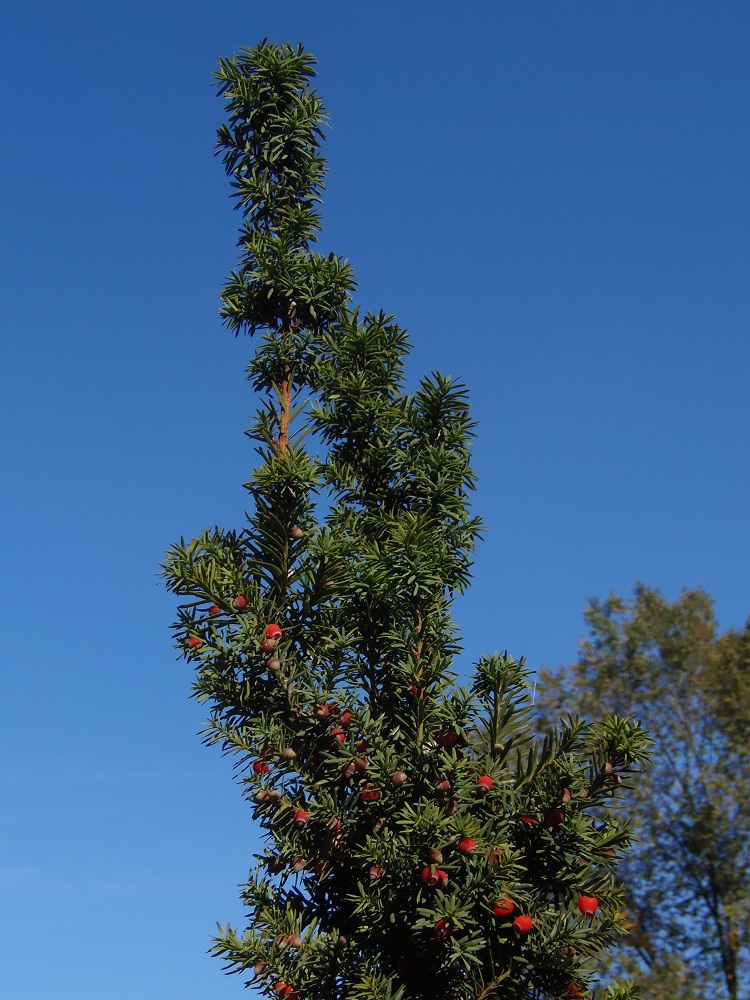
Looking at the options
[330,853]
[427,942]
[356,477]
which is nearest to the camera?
[427,942]

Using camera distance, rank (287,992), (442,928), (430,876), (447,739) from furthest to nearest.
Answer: (447,739) < (287,992) < (430,876) < (442,928)

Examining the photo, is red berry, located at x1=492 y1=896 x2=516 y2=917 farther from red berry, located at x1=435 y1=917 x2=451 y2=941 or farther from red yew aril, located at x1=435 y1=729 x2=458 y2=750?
red yew aril, located at x1=435 y1=729 x2=458 y2=750

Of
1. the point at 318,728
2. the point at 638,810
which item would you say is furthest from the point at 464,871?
the point at 638,810

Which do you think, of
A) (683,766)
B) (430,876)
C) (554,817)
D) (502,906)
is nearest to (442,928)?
(430,876)

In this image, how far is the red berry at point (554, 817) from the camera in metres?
5.36

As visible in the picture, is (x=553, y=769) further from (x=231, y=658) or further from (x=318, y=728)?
(x=231, y=658)

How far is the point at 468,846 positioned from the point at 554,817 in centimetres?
61

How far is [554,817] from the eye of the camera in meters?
5.37

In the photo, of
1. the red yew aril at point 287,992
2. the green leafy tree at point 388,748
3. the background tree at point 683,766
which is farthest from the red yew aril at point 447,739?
the background tree at point 683,766

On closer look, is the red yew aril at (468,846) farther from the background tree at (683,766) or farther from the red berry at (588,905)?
the background tree at (683,766)

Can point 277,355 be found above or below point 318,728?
above

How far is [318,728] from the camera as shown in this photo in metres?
5.80

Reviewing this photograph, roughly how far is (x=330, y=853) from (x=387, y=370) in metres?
3.54

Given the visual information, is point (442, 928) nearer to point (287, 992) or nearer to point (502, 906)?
point (502, 906)
